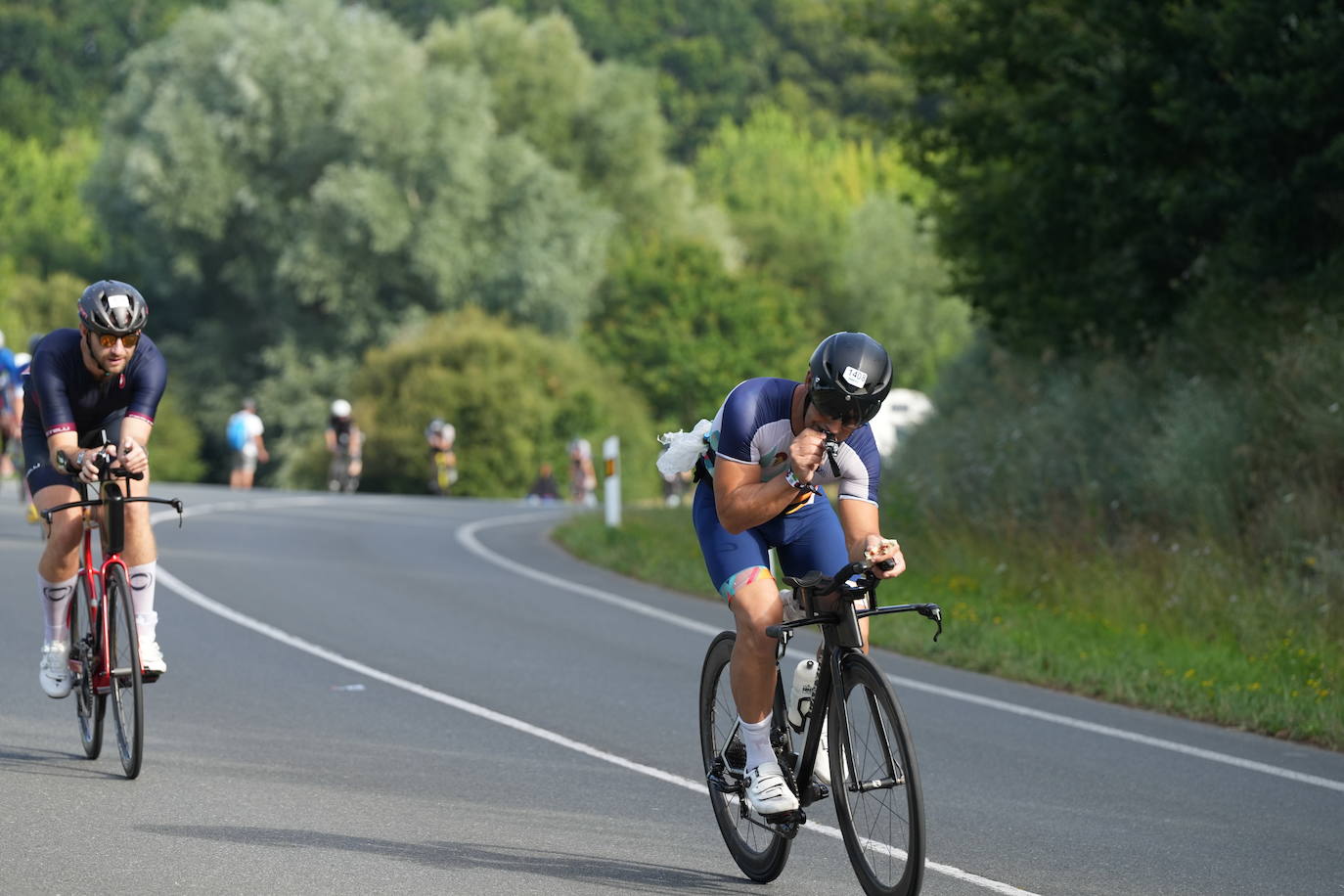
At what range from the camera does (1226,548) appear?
16.7 metres

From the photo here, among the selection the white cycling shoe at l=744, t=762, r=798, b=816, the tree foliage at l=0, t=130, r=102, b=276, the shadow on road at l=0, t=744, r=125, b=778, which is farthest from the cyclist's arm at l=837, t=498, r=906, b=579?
the tree foliage at l=0, t=130, r=102, b=276

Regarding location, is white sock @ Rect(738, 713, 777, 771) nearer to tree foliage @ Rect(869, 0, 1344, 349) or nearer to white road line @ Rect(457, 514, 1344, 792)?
white road line @ Rect(457, 514, 1344, 792)

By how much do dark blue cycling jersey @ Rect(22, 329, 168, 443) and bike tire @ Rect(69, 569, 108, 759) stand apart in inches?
29.2

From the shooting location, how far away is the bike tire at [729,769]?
7102 millimetres

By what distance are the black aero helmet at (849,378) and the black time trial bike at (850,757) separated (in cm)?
50

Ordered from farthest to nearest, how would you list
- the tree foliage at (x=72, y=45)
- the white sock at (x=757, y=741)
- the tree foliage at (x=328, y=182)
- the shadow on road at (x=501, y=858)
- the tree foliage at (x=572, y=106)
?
the tree foliage at (x=72, y=45)
the tree foliage at (x=572, y=106)
the tree foliage at (x=328, y=182)
the shadow on road at (x=501, y=858)
the white sock at (x=757, y=741)

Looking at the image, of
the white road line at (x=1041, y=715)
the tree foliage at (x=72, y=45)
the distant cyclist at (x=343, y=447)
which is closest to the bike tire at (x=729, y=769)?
the white road line at (x=1041, y=715)

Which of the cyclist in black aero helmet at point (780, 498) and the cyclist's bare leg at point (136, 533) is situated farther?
the cyclist's bare leg at point (136, 533)

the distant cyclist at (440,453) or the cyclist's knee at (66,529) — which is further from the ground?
the distant cyclist at (440,453)

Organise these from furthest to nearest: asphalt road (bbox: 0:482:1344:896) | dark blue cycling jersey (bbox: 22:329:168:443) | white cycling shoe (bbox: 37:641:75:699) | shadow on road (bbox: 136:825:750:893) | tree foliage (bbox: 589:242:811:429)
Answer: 1. tree foliage (bbox: 589:242:811:429)
2. white cycling shoe (bbox: 37:641:75:699)
3. dark blue cycling jersey (bbox: 22:329:168:443)
4. asphalt road (bbox: 0:482:1344:896)
5. shadow on road (bbox: 136:825:750:893)

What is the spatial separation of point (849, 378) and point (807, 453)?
10.7 inches

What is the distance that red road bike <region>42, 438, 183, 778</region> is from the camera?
8.57 m

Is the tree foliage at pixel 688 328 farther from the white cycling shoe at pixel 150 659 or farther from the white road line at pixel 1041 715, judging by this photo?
the white cycling shoe at pixel 150 659

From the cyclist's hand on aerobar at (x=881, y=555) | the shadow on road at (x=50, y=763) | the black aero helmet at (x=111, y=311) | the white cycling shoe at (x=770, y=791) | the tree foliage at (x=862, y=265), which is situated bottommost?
the shadow on road at (x=50, y=763)
